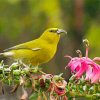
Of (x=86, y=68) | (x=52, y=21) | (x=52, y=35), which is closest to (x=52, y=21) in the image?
(x=52, y=21)

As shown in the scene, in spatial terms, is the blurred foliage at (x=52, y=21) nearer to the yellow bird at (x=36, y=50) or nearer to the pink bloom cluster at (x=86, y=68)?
the yellow bird at (x=36, y=50)

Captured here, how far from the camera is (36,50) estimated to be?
15.5ft

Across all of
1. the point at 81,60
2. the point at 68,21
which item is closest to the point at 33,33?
the point at 68,21

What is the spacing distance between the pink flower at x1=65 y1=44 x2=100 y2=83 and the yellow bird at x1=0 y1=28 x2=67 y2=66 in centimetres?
116

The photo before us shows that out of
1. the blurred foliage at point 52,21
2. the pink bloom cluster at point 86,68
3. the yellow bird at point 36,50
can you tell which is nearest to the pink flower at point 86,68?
the pink bloom cluster at point 86,68

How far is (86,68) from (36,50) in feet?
6.10

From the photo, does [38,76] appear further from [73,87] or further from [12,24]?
[12,24]

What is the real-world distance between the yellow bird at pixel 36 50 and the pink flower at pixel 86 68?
116cm

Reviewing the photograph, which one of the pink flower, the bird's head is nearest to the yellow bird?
the bird's head

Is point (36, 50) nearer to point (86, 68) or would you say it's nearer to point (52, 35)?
point (52, 35)

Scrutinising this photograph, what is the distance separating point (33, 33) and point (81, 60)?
931 centimetres

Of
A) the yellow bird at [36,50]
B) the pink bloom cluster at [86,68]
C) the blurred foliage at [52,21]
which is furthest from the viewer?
the blurred foliage at [52,21]

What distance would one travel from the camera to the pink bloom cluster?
110 inches

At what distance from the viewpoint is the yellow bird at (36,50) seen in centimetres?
432
